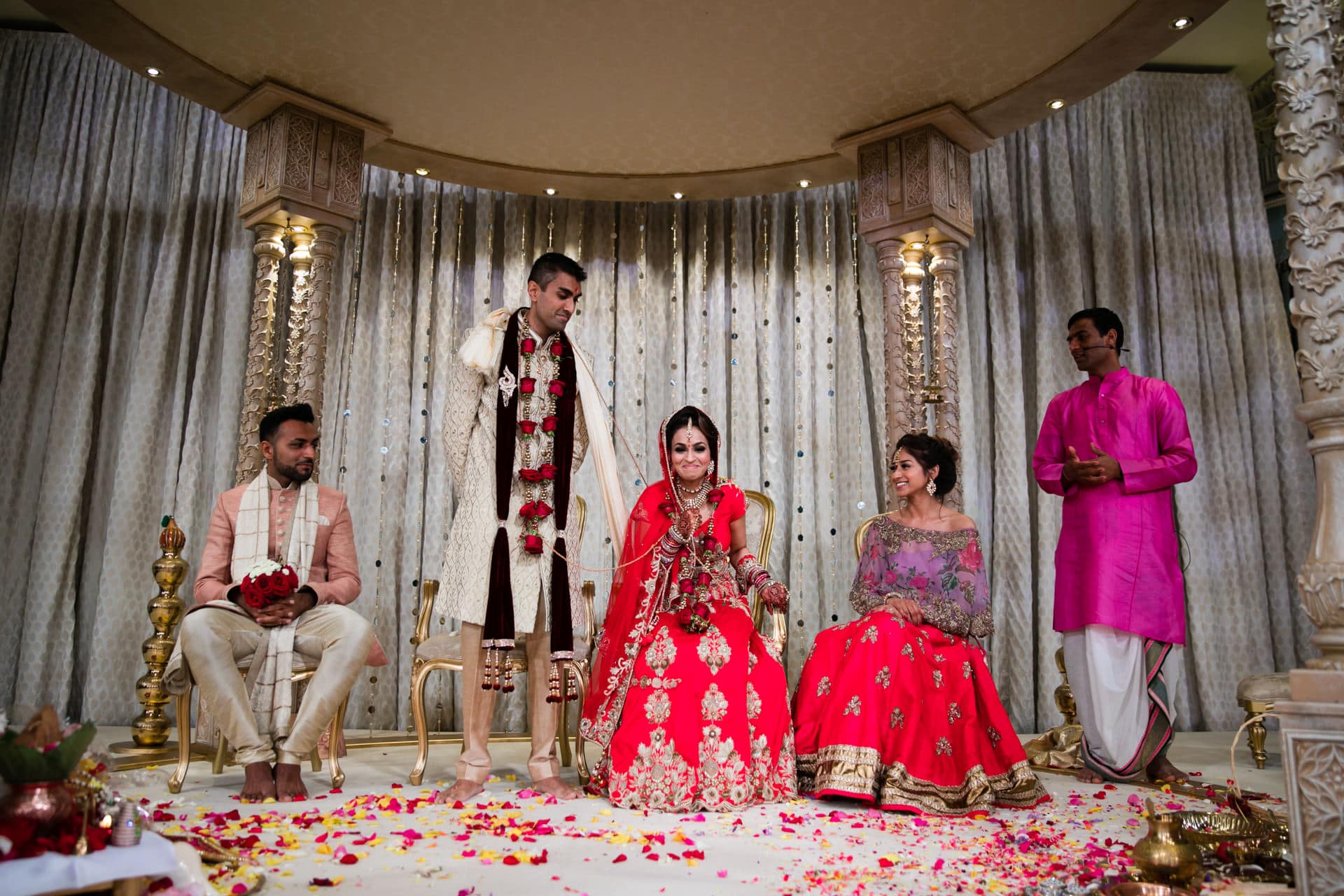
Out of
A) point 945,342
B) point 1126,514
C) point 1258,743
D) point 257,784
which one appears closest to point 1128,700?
point 1126,514

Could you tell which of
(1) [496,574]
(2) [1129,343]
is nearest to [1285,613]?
(2) [1129,343]


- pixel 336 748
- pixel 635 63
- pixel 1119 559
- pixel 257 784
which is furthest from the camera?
pixel 635 63

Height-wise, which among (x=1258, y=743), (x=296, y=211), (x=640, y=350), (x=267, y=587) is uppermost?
(x=296, y=211)

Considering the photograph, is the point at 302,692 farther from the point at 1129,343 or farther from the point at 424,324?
the point at 1129,343

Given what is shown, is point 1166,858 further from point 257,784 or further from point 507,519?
point 257,784

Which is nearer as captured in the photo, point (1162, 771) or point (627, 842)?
point (627, 842)

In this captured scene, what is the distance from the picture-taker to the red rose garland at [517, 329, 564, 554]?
11.4 ft

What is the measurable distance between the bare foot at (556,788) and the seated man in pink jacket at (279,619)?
762mm

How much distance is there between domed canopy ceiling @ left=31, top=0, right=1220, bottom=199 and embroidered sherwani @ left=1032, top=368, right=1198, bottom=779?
153 centimetres

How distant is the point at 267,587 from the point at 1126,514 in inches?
130

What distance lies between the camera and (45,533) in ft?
18.0

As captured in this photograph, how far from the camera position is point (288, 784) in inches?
128

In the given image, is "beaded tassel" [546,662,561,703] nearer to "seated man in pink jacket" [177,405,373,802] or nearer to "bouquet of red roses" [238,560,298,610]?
"seated man in pink jacket" [177,405,373,802]

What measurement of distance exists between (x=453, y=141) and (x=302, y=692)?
2.99 metres
